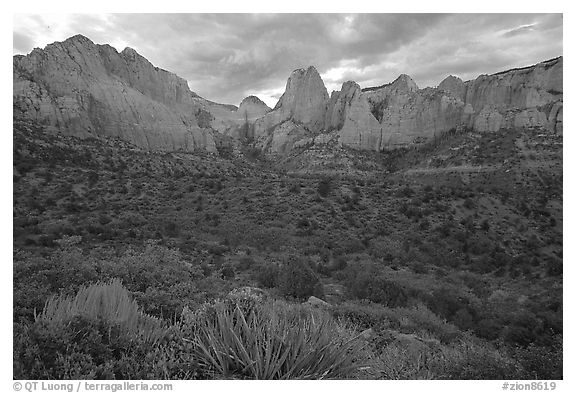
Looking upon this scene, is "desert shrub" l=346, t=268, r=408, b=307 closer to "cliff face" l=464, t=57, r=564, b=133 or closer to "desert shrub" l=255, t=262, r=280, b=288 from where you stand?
"desert shrub" l=255, t=262, r=280, b=288

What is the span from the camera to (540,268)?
51.9 ft

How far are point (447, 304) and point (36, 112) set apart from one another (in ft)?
190

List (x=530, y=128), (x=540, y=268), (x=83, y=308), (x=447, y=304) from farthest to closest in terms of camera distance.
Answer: (x=530, y=128)
(x=540, y=268)
(x=447, y=304)
(x=83, y=308)

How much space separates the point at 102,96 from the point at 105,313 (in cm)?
6755

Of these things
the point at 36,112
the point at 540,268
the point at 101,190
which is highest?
the point at 36,112

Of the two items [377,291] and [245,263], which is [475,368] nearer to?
[377,291]

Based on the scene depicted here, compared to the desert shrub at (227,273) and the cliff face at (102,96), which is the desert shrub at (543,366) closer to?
the desert shrub at (227,273)

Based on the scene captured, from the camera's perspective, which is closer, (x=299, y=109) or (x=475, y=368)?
(x=475, y=368)

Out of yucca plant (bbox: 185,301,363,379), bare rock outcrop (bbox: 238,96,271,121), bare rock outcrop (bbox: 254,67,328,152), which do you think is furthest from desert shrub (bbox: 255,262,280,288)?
bare rock outcrop (bbox: 238,96,271,121)

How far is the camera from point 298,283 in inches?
344

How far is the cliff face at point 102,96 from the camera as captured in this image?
50.9 m

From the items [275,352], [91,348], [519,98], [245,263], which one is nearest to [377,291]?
[245,263]
